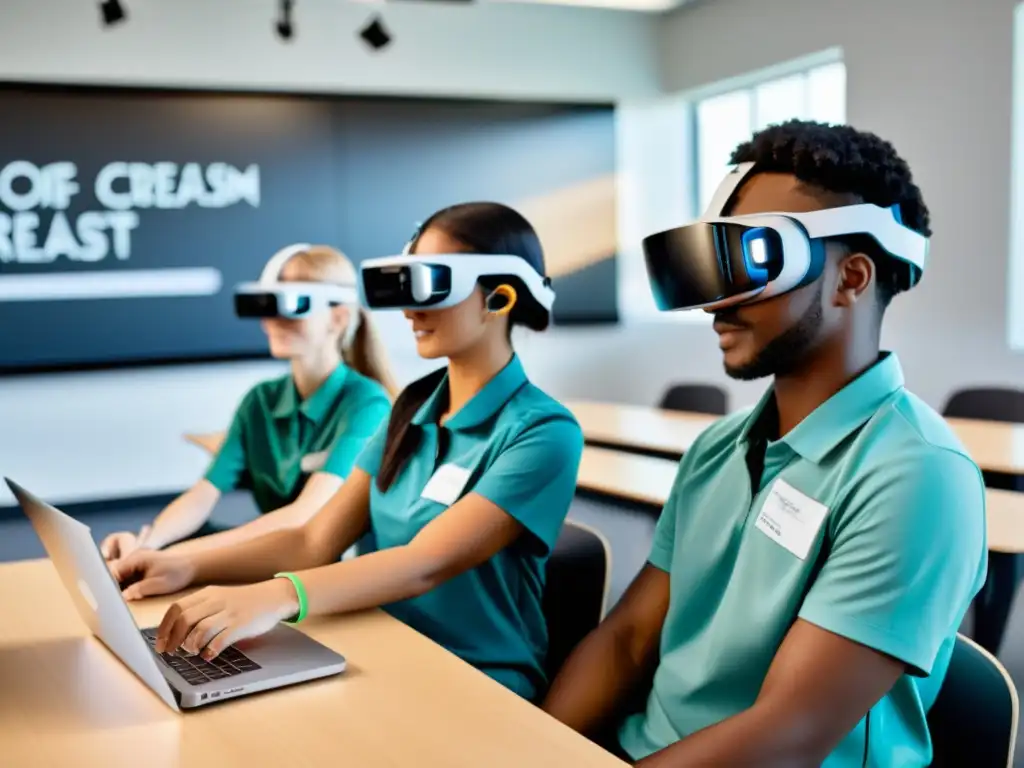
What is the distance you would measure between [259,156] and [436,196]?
1.05m

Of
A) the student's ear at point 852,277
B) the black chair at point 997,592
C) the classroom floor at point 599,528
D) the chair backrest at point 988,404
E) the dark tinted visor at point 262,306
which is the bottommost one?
the classroom floor at point 599,528

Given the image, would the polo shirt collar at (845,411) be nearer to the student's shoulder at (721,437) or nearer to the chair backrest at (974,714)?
the student's shoulder at (721,437)

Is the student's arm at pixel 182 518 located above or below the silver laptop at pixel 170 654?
below

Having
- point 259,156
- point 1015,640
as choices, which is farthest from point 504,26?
point 1015,640

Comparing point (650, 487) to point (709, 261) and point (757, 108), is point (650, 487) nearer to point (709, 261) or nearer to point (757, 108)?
point (709, 261)

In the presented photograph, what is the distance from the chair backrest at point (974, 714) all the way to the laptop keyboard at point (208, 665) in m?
0.80

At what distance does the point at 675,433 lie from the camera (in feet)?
12.1

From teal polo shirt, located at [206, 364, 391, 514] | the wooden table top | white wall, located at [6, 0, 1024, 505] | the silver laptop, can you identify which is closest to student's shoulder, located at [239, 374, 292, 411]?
teal polo shirt, located at [206, 364, 391, 514]

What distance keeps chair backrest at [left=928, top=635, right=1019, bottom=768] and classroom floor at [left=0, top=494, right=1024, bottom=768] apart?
2.12 meters

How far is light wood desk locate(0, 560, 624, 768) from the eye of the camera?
1077 millimetres

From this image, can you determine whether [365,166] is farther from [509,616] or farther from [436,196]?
[509,616]

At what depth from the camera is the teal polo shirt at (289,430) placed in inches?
103

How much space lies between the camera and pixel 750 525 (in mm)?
A: 1316

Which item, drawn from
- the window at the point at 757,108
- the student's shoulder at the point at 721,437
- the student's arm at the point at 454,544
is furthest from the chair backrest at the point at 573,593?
the window at the point at 757,108
